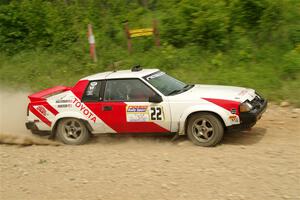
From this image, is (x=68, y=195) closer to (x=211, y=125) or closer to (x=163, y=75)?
(x=211, y=125)

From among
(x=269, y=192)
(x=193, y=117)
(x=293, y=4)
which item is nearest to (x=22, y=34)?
(x=293, y=4)

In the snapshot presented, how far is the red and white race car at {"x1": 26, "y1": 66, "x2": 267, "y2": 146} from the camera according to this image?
8078 mm

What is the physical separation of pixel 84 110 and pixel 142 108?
1.24 meters

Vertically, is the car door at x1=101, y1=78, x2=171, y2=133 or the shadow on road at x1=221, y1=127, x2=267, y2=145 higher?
the car door at x1=101, y1=78, x2=171, y2=133

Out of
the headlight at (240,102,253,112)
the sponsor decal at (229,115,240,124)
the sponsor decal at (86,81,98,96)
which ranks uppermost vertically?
the sponsor decal at (86,81,98,96)

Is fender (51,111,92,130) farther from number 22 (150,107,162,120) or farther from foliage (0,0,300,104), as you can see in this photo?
foliage (0,0,300,104)

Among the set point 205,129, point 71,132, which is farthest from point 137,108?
point 71,132

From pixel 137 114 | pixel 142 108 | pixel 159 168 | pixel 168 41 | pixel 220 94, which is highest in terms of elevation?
pixel 168 41

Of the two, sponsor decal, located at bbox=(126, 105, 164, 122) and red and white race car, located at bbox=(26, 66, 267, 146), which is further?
sponsor decal, located at bbox=(126, 105, 164, 122)

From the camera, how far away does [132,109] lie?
28.1ft

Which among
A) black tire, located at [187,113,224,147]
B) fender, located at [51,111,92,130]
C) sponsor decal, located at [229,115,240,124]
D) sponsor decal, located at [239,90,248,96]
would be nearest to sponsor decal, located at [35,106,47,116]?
fender, located at [51,111,92,130]

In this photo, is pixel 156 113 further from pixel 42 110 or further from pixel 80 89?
pixel 42 110

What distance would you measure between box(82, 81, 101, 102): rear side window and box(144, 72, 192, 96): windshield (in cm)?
97

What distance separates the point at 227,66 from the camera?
13750 millimetres
